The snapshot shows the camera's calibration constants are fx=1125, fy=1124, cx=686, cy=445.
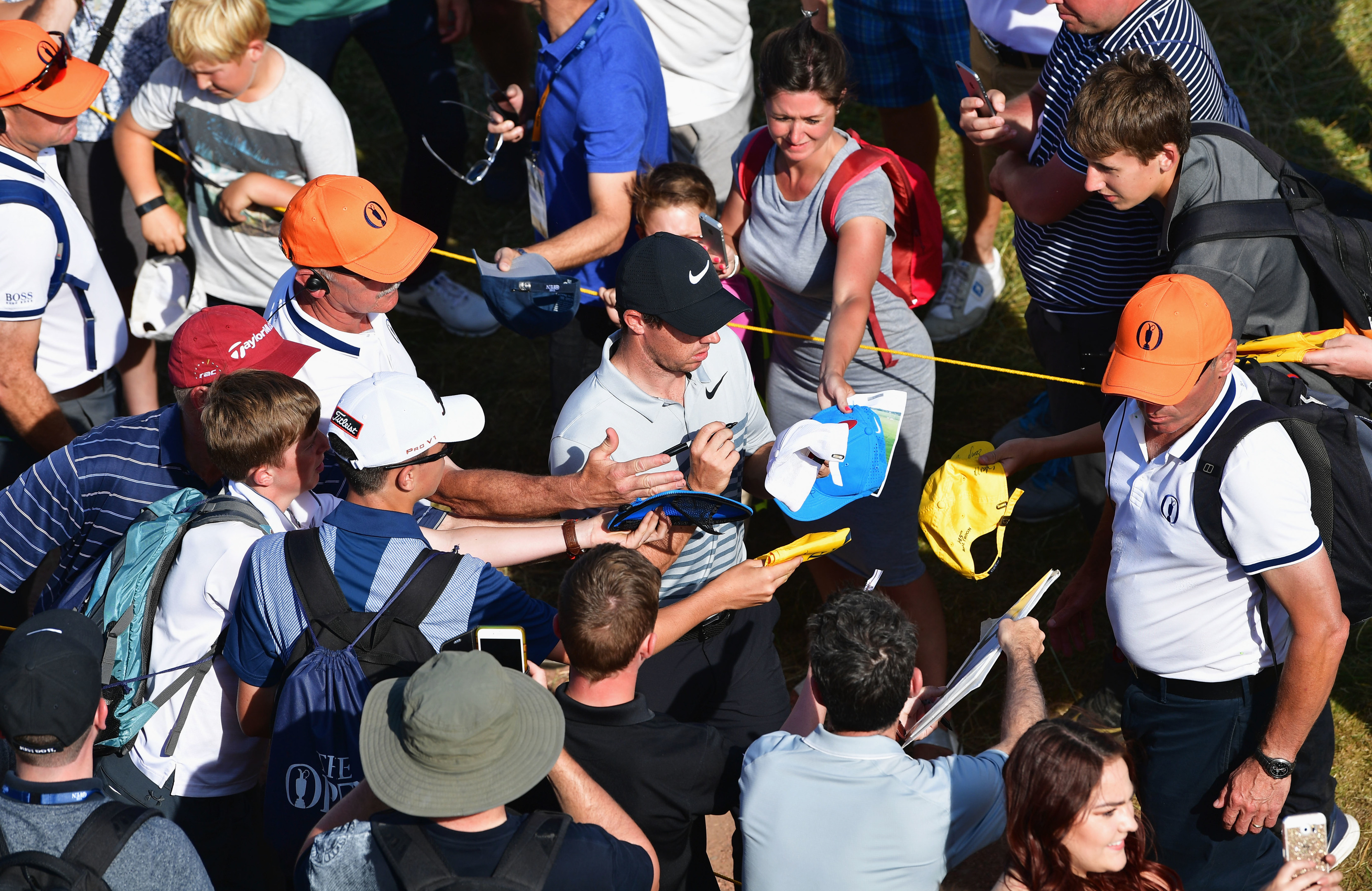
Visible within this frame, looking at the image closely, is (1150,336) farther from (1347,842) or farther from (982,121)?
(1347,842)

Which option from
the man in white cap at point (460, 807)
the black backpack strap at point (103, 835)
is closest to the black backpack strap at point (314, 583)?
the man in white cap at point (460, 807)

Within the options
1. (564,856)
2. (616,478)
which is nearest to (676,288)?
(616,478)

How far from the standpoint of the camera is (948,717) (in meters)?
4.46

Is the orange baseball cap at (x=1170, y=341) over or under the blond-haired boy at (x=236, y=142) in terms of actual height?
over

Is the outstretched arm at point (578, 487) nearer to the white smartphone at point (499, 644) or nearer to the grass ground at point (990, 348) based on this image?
the white smartphone at point (499, 644)

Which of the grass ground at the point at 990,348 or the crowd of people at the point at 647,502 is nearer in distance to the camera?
the crowd of people at the point at 647,502

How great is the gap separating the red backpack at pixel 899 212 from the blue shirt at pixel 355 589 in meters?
1.79

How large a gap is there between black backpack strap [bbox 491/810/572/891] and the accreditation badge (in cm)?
295

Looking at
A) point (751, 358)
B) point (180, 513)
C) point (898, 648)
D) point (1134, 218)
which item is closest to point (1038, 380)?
point (751, 358)

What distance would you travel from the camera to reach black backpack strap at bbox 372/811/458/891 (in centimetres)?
224

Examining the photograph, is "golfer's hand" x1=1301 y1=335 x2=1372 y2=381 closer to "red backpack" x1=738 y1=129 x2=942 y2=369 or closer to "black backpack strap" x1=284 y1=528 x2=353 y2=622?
"red backpack" x1=738 y1=129 x2=942 y2=369

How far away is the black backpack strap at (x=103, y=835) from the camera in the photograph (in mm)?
2336

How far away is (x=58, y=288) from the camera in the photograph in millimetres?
4117

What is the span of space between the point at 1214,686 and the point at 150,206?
14.9ft
